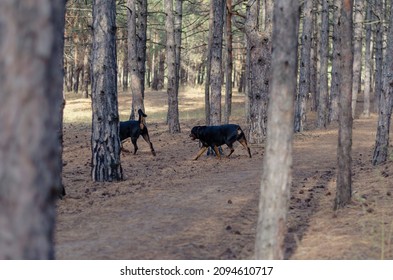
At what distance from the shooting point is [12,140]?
11.3 feet

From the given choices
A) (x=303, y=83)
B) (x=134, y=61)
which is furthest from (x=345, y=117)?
(x=303, y=83)

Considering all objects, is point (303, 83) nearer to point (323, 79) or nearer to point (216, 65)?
point (323, 79)

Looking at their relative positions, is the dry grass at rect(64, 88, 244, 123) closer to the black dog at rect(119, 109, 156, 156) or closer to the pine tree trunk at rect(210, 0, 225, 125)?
the pine tree trunk at rect(210, 0, 225, 125)

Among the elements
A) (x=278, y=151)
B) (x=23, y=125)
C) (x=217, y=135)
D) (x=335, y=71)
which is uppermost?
(x=335, y=71)

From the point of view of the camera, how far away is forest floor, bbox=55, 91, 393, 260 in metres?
7.97

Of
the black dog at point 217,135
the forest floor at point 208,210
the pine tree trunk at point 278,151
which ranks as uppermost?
the pine tree trunk at point 278,151

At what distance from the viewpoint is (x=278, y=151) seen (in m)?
6.39

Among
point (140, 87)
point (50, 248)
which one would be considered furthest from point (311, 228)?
point (140, 87)

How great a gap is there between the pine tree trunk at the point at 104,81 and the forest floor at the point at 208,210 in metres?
1.02

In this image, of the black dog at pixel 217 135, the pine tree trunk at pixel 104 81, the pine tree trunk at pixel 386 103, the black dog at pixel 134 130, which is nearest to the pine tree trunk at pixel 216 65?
the black dog at pixel 217 135

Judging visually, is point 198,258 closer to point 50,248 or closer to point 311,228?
point 311,228

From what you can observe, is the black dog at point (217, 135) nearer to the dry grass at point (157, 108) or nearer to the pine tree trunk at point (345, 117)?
the pine tree trunk at point (345, 117)

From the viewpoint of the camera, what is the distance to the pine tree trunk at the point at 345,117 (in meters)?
10.2

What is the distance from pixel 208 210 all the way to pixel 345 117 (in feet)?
9.55
